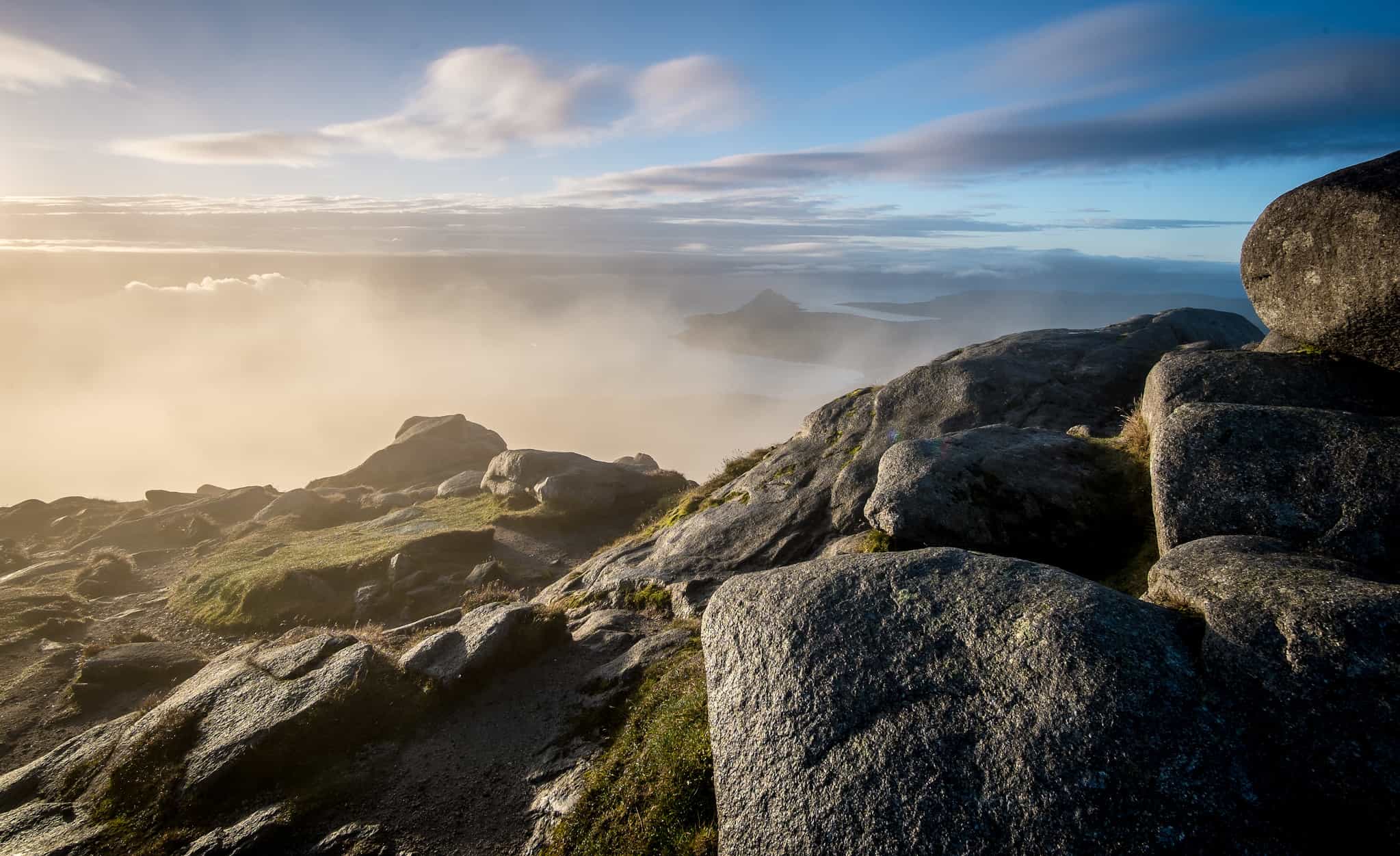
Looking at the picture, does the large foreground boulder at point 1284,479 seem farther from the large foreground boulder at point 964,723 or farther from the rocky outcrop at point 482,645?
the rocky outcrop at point 482,645

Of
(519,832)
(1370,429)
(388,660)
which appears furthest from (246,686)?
(1370,429)

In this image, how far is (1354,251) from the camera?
1308 cm

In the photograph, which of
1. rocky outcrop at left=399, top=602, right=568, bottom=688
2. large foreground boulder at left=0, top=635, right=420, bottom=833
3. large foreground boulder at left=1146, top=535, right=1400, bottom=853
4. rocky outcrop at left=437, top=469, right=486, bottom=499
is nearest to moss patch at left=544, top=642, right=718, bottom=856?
rocky outcrop at left=399, top=602, right=568, bottom=688

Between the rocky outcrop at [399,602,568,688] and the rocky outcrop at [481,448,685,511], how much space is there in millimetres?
26339

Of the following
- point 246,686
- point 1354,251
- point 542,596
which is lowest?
point 542,596

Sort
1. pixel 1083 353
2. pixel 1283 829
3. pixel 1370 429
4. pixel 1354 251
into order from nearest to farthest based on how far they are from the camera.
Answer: pixel 1283 829, pixel 1370 429, pixel 1354 251, pixel 1083 353

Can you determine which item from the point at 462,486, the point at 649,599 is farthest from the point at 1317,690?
the point at 462,486

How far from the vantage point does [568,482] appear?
49.0 meters

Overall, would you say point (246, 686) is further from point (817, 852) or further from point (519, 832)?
point (817, 852)

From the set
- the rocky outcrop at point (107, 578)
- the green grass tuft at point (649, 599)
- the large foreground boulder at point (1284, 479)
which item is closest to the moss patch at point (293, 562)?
the rocky outcrop at point (107, 578)

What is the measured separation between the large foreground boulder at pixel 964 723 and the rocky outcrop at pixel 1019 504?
4.91m

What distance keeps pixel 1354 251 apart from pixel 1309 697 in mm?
10050

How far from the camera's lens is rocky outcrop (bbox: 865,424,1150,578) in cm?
1648

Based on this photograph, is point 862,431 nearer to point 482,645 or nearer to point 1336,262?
point 1336,262
